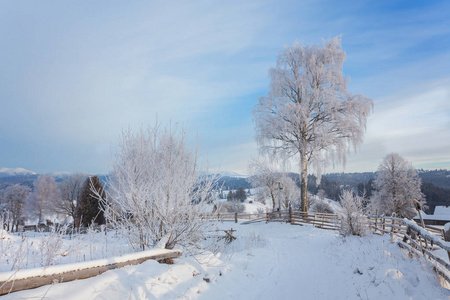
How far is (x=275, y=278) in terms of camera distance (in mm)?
5750

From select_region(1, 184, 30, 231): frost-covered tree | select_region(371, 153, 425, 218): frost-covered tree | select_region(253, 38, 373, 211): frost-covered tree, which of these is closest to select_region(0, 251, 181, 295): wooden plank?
select_region(253, 38, 373, 211): frost-covered tree

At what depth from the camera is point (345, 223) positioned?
28.3 feet

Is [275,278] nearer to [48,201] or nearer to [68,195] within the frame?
[68,195]

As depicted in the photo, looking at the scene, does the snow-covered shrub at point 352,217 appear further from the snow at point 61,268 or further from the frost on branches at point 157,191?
the snow at point 61,268

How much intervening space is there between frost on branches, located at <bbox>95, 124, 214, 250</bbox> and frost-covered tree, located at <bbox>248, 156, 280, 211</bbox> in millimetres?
24009

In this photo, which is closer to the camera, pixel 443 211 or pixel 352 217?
pixel 352 217

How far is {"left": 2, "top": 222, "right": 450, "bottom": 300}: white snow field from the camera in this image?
125 inches

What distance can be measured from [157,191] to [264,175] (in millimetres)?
25976

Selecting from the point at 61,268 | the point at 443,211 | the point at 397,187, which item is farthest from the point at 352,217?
the point at 443,211

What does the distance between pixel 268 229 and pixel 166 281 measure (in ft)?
37.0

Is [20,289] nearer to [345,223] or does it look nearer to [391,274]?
[391,274]

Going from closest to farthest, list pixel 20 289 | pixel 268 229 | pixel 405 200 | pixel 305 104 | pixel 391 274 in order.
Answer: pixel 20 289 < pixel 391 274 < pixel 305 104 < pixel 268 229 < pixel 405 200

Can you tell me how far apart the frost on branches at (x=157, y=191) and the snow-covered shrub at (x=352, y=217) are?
19.4ft

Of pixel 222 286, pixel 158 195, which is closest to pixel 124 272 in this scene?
pixel 158 195
